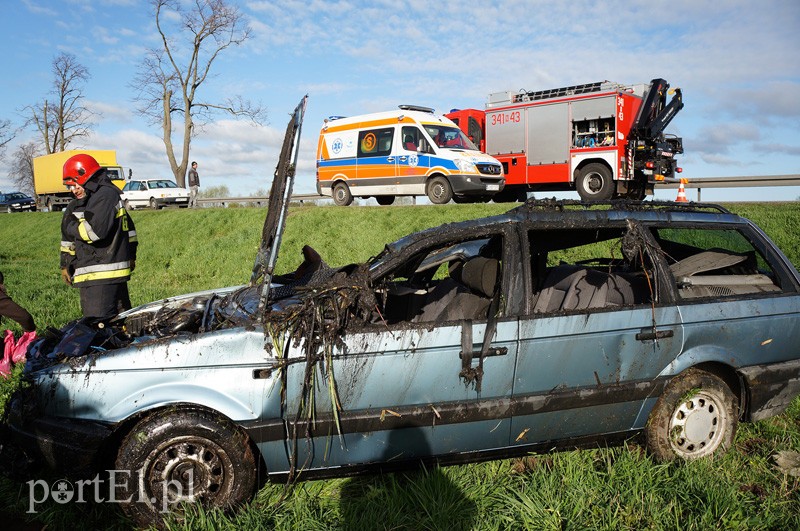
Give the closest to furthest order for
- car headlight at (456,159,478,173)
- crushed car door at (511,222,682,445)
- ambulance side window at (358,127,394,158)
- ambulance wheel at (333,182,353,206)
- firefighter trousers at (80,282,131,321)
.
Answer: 1. crushed car door at (511,222,682,445)
2. firefighter trousers at (80,282,131,321)
3. car headlight at (456,159,478,173)
4. ambulance side window at (358,127,394,158)
5. ambulance wheel at (333,182,353,206)

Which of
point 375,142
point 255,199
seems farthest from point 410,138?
point 255,199

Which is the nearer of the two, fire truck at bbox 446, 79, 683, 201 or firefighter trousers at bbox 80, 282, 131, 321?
firefighter trousers at bbox 80, 282, 131, 321

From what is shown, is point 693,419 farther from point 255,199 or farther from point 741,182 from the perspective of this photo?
point 255,199

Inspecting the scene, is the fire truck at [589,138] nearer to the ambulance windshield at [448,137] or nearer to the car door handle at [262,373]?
the ambulance windshield at [448,137]

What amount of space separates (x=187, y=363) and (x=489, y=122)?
15.0m

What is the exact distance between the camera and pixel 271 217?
358 cm

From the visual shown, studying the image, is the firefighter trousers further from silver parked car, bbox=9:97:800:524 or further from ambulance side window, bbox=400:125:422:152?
ambulance side window, bbox=400:125:422:152

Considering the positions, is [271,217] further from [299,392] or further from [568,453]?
[568,453]

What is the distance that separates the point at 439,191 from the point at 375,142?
219 centimetres

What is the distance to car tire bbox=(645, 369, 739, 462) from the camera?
3.65 m

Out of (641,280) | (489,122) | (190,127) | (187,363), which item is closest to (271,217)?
(187,363)

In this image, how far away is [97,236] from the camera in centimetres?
498

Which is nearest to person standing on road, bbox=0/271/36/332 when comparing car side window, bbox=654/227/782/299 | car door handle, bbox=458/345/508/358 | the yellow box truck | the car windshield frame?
car door handle, bbox=458/345/508/358

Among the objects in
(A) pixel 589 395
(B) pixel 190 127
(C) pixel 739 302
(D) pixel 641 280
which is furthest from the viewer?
(B) pixel 190 127
